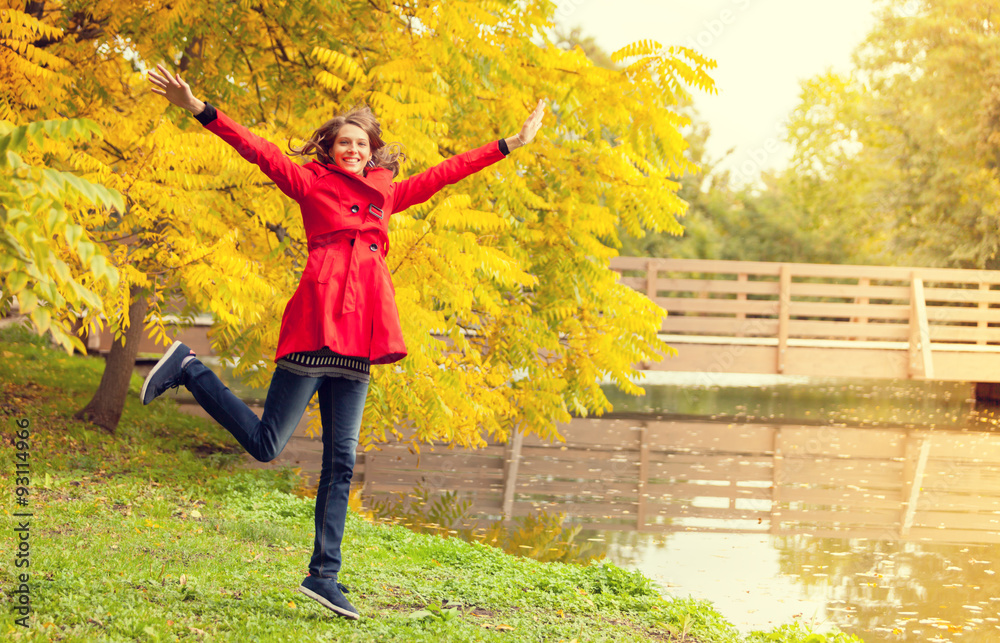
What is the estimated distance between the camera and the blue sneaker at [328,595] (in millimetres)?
3576

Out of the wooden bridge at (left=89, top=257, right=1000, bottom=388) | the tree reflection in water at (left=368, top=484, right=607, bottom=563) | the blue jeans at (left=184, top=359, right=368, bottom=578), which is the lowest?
the tree reflection in water at (left=368, top=484, right=607, bottom=563)

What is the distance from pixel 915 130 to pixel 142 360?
17.0 meters

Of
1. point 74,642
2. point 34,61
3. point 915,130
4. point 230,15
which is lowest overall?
point 74,642

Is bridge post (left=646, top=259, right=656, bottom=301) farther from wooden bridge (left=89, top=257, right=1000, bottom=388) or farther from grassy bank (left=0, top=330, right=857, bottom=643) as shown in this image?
grassy bank (left=0, top=330, right=857, bottom=643)

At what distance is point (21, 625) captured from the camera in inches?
126

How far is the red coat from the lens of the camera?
349 cm

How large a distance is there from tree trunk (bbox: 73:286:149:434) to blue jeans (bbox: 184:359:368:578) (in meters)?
5.52

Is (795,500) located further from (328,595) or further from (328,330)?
(328,330)

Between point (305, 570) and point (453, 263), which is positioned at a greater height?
point (453, 263)

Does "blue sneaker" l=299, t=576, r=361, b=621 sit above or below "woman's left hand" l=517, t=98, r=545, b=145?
below

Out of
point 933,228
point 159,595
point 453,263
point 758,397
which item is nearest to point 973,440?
point 758,397

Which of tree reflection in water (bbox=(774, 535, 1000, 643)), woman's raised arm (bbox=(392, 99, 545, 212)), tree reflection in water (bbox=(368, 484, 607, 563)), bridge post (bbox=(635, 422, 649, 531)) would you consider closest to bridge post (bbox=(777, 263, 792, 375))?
bridge post (bbox=(635, 422, 649, 531))

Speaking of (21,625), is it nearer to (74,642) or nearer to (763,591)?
(74,642)

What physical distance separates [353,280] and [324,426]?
0.60 meters
